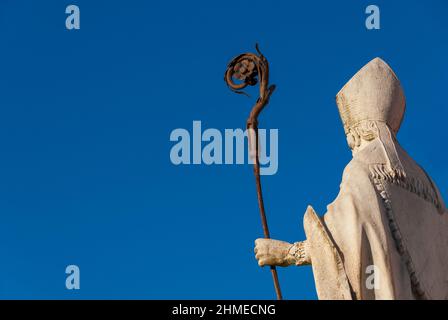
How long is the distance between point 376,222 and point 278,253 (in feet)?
3.66

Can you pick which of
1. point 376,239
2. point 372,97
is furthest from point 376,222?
point 372,97

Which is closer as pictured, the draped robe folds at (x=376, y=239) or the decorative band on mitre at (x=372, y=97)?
the draped robe folds at (x=376, y=239)

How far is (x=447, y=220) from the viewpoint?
11102mm

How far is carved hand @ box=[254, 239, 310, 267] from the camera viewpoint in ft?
34.8

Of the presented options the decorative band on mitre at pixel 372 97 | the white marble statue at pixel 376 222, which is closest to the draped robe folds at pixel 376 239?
the white marble statue at pixel 376 222

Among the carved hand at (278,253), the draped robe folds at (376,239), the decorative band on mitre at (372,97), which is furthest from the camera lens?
the decorative band on mitre at (372,97)

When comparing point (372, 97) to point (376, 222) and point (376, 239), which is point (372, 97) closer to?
point (376, 222)

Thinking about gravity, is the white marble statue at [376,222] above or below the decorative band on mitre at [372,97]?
below

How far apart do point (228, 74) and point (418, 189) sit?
2.62m

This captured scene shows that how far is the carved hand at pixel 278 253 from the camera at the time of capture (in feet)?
34.8

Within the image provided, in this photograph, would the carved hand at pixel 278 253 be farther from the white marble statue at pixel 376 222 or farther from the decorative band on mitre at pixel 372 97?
the decorative band on mitre at pixel 372 97
